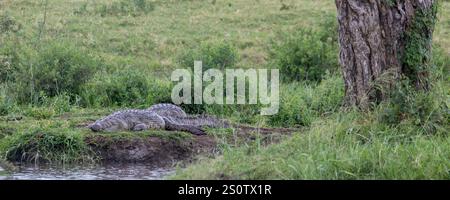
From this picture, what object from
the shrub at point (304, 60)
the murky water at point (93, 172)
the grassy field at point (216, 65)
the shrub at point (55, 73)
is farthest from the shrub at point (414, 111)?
the shrub at point (304, 60)

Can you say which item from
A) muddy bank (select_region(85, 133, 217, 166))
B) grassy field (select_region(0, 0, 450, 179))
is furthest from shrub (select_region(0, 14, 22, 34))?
muddy bank (select_region(85, 133, 217, 166))

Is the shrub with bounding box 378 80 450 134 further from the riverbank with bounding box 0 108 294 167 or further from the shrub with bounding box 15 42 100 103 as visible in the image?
the shrub with bounding box 15 42 100 103

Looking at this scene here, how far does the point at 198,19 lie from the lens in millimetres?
24156

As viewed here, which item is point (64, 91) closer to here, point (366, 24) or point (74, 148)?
point (74, 148)

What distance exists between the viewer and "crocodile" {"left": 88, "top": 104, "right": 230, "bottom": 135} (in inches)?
453

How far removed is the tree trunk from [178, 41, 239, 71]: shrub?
→ 6.92 metres

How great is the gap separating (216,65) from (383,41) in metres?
7.36

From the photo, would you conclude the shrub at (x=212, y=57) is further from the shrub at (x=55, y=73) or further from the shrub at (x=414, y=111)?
the shrub at (x=414, y=111)

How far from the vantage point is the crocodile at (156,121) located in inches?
453

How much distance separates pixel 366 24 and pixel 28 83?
276 inches

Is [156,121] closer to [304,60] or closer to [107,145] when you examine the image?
[107,145]

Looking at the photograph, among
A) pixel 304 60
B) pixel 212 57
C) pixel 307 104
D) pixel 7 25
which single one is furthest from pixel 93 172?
pixel 7 25

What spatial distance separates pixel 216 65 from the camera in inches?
671

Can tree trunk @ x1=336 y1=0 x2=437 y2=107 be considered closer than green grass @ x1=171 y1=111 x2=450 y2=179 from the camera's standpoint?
No
